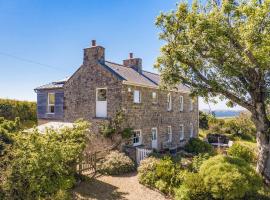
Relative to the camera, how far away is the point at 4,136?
10.1 meters

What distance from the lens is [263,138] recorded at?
15367 millimetres

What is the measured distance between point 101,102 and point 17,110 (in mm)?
19412

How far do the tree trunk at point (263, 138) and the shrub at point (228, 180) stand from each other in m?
2.18

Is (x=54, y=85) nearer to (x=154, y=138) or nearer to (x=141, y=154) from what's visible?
(x=154, y=138)

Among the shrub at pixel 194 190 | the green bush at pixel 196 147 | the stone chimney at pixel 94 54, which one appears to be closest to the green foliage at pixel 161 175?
the shrub at pixel 194 190

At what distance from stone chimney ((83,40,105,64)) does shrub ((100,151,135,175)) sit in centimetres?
817

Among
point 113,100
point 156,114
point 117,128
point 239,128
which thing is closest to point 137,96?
point 113,100

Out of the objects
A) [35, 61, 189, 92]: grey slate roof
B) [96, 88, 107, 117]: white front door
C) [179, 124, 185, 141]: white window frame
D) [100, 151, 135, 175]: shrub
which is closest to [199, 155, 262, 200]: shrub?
[100, 151, 135, 175]: shrub

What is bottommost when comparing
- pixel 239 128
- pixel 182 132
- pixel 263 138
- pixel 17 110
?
pixel 239 128

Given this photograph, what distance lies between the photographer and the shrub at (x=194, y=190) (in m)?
12.8

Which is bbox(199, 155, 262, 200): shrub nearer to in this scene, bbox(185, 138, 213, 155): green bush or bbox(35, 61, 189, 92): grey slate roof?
bbox(35, 61, 189, 92): grey slate roof

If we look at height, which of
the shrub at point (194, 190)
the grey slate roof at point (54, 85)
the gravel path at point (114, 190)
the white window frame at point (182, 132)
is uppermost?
the grey slate roof at point (54, 85)

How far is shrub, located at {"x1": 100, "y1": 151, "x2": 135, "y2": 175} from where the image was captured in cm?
1766

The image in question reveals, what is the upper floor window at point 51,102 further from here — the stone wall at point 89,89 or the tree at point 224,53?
the tree at point 224,53
